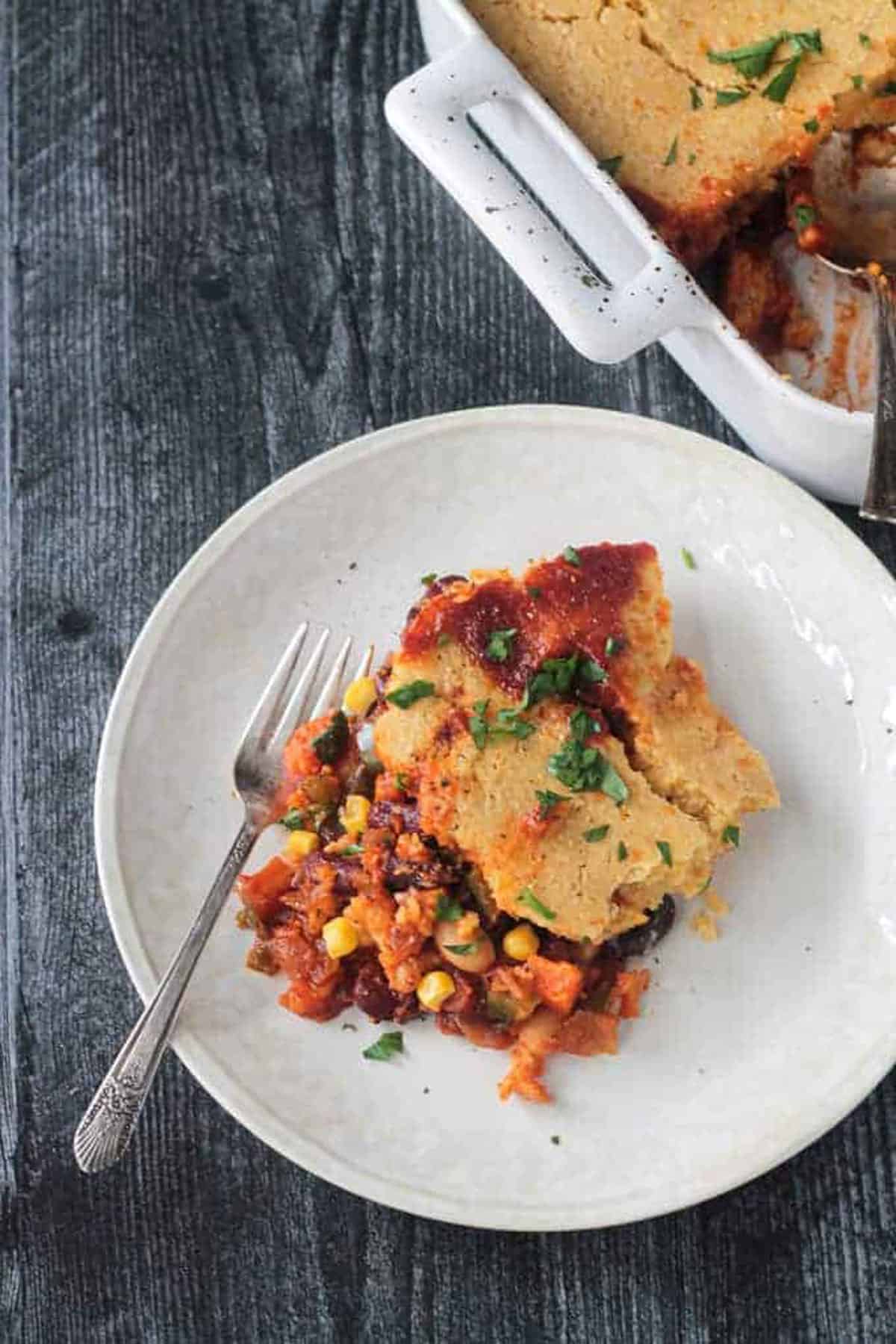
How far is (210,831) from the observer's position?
3.39 meters

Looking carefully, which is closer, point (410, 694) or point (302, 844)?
point (410, 694)

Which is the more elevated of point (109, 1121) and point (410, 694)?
point (410, 694)

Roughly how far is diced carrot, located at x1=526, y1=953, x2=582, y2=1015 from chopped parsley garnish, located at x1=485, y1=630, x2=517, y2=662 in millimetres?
559

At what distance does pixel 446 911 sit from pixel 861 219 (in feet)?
5.68

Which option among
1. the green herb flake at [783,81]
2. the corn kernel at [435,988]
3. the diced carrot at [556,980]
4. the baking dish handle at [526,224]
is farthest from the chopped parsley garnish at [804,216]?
the corn kernel at [435,988]

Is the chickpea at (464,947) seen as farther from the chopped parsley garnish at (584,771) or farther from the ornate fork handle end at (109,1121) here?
the ornate fork handle end at (109,1121)

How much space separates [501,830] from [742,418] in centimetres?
104

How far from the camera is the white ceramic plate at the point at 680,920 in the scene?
3135 mm

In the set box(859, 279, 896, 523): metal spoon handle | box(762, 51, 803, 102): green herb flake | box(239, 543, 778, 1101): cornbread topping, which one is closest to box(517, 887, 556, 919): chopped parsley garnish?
box(239, 543, 778, 1101): cornbread topping

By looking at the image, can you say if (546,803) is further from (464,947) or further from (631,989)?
(631,989)

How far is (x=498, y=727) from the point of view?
3.11 meters

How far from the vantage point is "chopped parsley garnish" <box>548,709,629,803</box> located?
3074 millimetres

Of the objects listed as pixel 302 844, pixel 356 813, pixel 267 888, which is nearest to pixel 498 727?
pixel 356 813

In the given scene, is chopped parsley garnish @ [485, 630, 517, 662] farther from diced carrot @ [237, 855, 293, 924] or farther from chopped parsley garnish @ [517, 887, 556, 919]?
diced carrot @ [237, 855, 293, 924]
